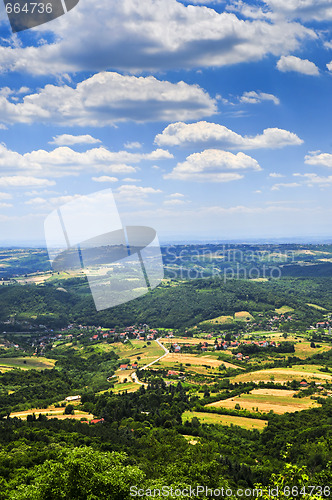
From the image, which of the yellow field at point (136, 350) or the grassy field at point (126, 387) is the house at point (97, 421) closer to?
the grassy field at point (126, 387)

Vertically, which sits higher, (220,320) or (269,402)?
(269,402)

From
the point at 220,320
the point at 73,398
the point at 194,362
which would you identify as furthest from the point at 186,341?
the point at 73,398

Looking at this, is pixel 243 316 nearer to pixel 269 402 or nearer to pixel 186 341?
pixel 186 341

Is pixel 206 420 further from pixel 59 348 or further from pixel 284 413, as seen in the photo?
pixel 59 348

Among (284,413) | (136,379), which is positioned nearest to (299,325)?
(136,379)

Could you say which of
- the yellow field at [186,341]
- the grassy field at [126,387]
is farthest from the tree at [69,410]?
the yellow field at [186,341]

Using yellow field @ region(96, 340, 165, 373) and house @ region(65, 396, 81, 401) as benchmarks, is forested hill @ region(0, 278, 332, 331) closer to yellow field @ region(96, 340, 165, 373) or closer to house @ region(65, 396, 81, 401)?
yellow field @ region(96, 340, 165, 373)

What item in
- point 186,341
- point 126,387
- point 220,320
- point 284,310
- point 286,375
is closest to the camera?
point 126,387

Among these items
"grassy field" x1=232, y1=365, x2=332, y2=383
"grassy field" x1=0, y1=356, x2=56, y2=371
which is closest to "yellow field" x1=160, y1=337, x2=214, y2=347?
"grassy field" x1=232, y1=365, x2=332, y2=383
